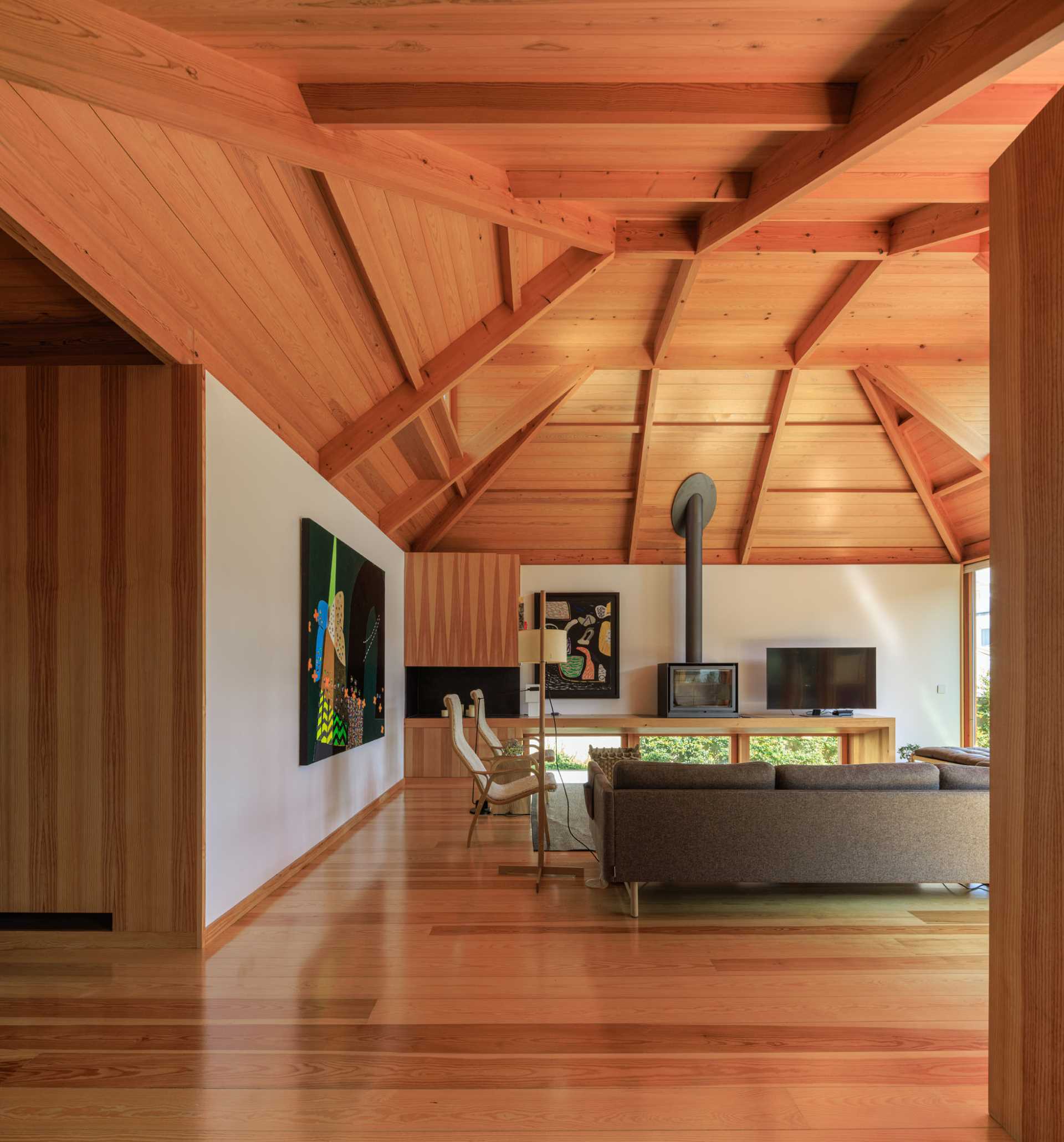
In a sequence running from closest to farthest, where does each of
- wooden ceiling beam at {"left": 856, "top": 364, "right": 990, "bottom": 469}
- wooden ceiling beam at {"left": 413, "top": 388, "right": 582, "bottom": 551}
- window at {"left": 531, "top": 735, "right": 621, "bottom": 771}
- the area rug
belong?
the area rug, wooden ceiling beam at {"left": 856, "top": 364, "right": 990, "bottom": 469}, wooden ceiling beam at {"left": 413, "top": 388, "right": 582, "bottom": 551}, window at {"left": 531, "top": 735, "right": 621, "bottom": 771}

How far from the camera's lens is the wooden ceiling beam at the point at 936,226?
4699 millimetres

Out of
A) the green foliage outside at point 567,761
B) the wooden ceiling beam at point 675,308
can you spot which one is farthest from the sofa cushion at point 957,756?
the green foliage outside at point 567,761

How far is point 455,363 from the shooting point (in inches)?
239

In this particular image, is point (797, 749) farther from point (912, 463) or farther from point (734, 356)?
point (734, 356)

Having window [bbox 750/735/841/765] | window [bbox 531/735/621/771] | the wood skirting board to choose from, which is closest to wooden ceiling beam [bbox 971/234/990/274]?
the wood skirting board

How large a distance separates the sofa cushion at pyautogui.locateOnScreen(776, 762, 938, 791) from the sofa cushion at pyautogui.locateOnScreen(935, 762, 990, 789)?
5 cm

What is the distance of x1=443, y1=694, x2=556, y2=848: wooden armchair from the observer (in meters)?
5.96

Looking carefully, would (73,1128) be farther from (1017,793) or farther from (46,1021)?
(1017,793)

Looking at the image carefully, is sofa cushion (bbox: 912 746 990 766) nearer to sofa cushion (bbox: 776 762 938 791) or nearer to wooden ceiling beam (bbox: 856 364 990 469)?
sofa cushion (bbox: 776 762 938 791)

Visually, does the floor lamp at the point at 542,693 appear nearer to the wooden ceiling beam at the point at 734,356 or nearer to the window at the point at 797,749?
the wooden ceiling beam at the point at 734,356

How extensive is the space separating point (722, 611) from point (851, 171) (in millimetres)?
7211

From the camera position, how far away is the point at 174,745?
3969 millimetres

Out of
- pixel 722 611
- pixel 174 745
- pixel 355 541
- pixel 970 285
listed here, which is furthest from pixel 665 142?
pixel 722 611

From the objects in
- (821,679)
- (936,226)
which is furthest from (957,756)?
(821,679)
